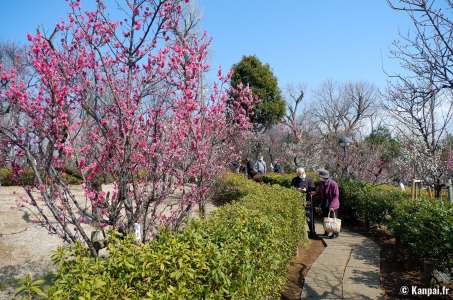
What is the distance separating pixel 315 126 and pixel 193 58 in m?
32.3

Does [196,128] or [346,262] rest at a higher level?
[196,128]

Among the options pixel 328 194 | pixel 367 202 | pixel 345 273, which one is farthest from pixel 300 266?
pixel 367 202

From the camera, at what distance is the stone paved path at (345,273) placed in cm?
452

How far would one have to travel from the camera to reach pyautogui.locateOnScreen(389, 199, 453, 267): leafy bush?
167 inches

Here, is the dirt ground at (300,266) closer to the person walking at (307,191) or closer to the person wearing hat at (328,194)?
the person walking at (307,191)

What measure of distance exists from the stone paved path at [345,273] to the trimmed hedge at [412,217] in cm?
69

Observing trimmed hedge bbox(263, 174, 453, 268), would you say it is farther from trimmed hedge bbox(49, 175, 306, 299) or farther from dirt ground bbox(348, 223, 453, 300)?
trimmed hedge bbox(49, 175, 306, 299)

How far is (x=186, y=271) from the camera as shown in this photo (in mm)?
2125

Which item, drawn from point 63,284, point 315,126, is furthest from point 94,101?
point 315,126

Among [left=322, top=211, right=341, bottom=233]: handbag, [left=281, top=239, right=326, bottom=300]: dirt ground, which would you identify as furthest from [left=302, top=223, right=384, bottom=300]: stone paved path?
[left=322, top=211, right=341, bottom=233]: handbag

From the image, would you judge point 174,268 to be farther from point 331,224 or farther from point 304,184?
point 304,184

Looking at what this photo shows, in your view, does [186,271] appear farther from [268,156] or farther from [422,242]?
[268,156]

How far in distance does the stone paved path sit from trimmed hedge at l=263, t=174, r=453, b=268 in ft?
2.27

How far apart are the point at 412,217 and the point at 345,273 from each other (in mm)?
1519
